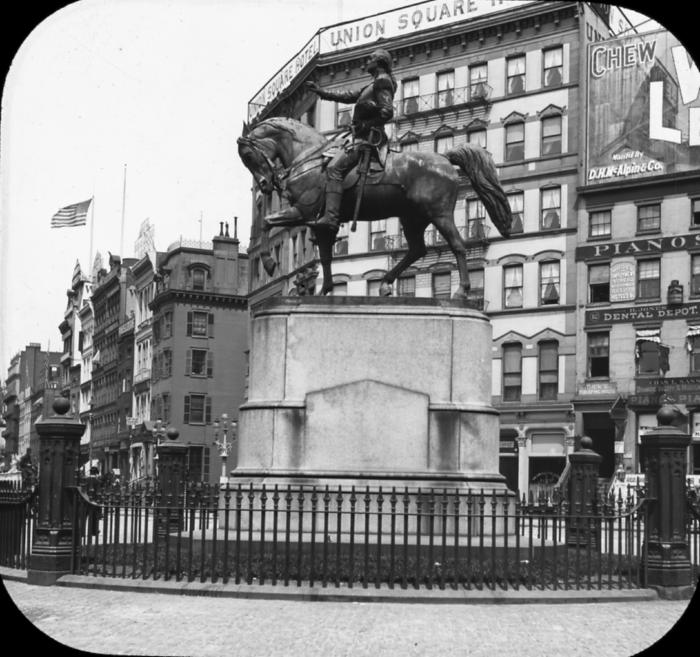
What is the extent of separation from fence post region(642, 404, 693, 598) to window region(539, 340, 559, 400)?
132 ft

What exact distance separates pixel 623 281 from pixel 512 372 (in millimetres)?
7251

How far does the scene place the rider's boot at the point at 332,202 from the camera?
15562 millimetres

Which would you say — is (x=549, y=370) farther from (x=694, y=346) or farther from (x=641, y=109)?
(x=641, y=109)

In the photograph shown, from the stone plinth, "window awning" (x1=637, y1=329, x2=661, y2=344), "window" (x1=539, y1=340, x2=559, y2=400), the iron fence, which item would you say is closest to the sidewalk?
the iron fence

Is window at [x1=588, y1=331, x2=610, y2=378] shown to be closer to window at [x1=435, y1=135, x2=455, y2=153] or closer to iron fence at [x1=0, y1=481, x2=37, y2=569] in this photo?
window at [x1=435, y1=135, x2=455, y2=153]

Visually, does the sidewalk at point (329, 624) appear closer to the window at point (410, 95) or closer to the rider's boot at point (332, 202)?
the rider's boot at point (332, 202)

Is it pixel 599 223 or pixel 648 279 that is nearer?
pixel 648 279

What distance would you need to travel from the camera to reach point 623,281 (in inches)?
2005

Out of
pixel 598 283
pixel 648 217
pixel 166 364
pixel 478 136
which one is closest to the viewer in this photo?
pixel 648 217

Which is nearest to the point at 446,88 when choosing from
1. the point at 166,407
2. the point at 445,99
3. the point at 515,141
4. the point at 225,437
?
the point at 445,99

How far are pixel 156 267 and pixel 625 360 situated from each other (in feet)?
168

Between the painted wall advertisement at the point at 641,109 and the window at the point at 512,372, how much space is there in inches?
352

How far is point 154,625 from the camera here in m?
10.3

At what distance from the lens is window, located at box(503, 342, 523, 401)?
178ft
